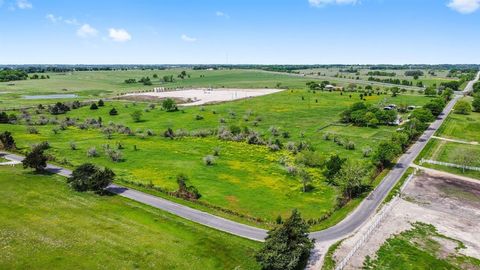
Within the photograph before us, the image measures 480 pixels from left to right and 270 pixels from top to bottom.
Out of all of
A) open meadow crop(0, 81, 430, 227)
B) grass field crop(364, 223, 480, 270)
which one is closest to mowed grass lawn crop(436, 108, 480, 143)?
open meadow crop(0, 81, 430, 227)

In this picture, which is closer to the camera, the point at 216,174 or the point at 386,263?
the point at 386,263

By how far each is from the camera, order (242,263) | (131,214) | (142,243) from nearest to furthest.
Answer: (242,263) → (142,243) → (131,214)

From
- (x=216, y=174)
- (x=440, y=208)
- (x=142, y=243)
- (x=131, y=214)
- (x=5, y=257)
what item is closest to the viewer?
(x=5, y=257)

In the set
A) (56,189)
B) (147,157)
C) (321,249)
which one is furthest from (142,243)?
(147,157)

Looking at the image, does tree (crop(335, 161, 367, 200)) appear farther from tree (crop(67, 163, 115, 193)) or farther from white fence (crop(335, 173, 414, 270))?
tree (crop(67, 163, 115, 193))

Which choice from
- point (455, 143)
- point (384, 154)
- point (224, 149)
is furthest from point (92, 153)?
point (455, 143)

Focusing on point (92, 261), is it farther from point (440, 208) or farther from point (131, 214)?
point (440, 208)

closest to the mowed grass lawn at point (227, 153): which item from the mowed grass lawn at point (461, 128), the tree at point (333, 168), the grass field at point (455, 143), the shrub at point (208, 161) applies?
the shrub at point (208, 161)

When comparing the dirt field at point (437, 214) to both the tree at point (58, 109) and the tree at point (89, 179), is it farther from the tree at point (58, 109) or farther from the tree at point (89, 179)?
the tree at point (58, 109)

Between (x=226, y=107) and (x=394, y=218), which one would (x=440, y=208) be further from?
(x=226, y=107)
